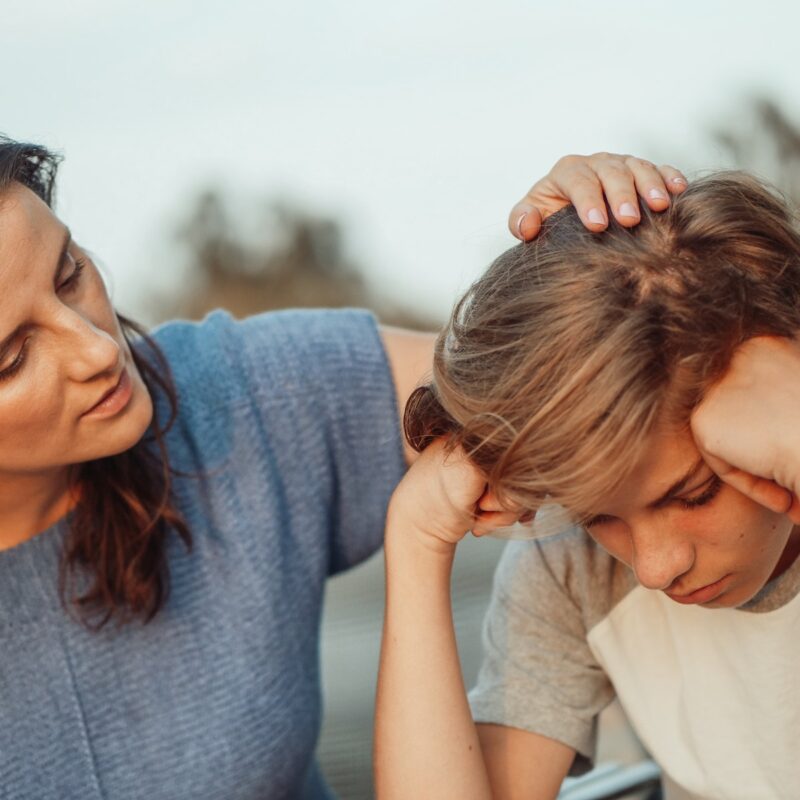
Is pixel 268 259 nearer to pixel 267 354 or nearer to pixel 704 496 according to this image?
pixel 267 354

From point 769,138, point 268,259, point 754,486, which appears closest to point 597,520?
point 754,486

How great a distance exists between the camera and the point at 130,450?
1.77 m

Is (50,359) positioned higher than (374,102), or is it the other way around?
(50,359)

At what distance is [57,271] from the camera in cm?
153

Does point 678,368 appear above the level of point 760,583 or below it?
above

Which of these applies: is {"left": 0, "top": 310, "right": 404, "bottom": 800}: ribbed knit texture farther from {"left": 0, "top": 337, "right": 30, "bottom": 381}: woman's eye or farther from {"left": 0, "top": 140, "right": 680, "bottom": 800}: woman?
{"left": 0, "top": 337, "right": 30, "bottom": 381}: woman's eye

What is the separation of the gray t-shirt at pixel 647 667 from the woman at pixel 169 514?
0.36m

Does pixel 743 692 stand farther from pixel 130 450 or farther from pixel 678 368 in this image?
pixel 130 450

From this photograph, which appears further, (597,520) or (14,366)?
(14,366)

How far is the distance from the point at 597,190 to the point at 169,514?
854mm

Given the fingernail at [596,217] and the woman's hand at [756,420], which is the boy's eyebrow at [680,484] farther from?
the fingernail at [596,217]

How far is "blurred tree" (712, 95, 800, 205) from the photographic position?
269 cm

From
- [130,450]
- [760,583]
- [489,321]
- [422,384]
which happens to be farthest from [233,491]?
[760,583]

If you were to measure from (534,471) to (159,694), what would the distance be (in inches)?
31.6
